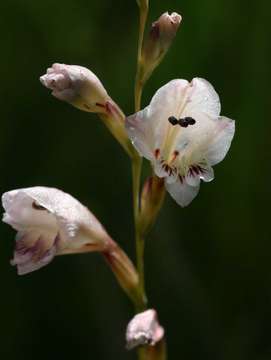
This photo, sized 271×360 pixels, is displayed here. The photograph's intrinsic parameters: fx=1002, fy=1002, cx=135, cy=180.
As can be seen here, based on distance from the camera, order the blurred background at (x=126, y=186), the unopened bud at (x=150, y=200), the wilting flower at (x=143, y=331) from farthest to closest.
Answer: the blurred background at (x=126, y=186) < the unopened bud at (x=150, y=200) < the wilting flower at (x=143, y=331)

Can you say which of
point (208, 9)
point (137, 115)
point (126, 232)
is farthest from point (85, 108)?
point (208, 9)

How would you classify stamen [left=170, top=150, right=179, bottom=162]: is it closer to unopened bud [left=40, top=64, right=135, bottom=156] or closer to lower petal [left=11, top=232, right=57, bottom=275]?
unopened bud [left=40, top=64, right=135, bottom=156]

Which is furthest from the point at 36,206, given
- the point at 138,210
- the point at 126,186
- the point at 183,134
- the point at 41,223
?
the point at 126,186

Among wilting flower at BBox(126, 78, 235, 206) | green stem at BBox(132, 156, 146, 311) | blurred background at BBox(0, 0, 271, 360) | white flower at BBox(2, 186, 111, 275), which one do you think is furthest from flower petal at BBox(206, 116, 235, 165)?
blurred background at BBox(0, 0, 271, 360)

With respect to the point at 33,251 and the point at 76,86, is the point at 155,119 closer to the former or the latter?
the point at 76,86

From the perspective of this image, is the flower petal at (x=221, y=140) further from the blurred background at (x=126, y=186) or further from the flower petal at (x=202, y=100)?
the blurred background at (x=126, y=186)

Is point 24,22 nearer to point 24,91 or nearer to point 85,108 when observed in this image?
point 24,91

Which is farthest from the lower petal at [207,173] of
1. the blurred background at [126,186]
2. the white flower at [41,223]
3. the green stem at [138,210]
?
the blurred background at [126,186]
